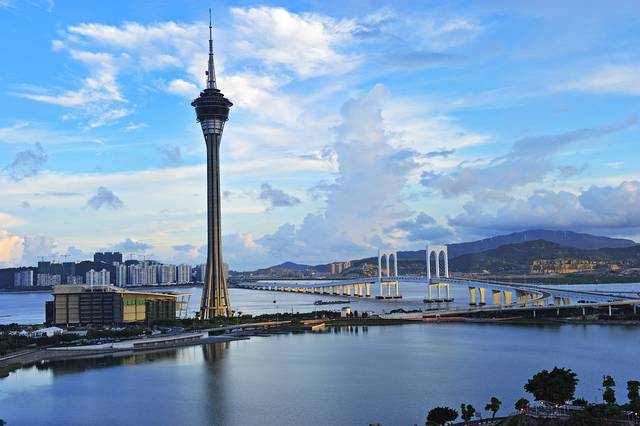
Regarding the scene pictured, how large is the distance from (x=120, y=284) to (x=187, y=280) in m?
19.7

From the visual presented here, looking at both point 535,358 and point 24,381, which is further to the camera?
point 535,358

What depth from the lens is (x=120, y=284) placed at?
427 feet

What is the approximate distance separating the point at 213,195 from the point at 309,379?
31.1 meters

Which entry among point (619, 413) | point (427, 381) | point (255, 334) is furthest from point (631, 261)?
point (619, 413)

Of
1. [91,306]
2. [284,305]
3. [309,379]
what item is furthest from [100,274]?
[309,379]

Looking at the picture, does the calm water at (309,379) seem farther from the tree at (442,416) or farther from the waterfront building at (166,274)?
the waterfront building at (166,274)

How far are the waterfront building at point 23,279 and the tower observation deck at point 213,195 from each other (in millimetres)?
101436

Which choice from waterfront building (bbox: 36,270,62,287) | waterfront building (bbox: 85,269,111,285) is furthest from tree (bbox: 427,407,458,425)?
waterfront building (bbox: 36,270,62,287)

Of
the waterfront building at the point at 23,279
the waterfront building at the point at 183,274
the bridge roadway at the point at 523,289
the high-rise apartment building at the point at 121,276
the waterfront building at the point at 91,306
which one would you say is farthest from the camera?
the waterfront building at the point at 183,274

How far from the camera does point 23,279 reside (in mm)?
140625

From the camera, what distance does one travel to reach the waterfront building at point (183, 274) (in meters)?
145

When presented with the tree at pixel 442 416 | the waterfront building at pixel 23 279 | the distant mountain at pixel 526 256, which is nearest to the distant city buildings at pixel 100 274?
the waterfront building at pixel 23 279

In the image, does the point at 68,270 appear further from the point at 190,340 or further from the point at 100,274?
the point at 190,340

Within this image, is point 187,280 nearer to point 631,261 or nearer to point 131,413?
point 631,261
